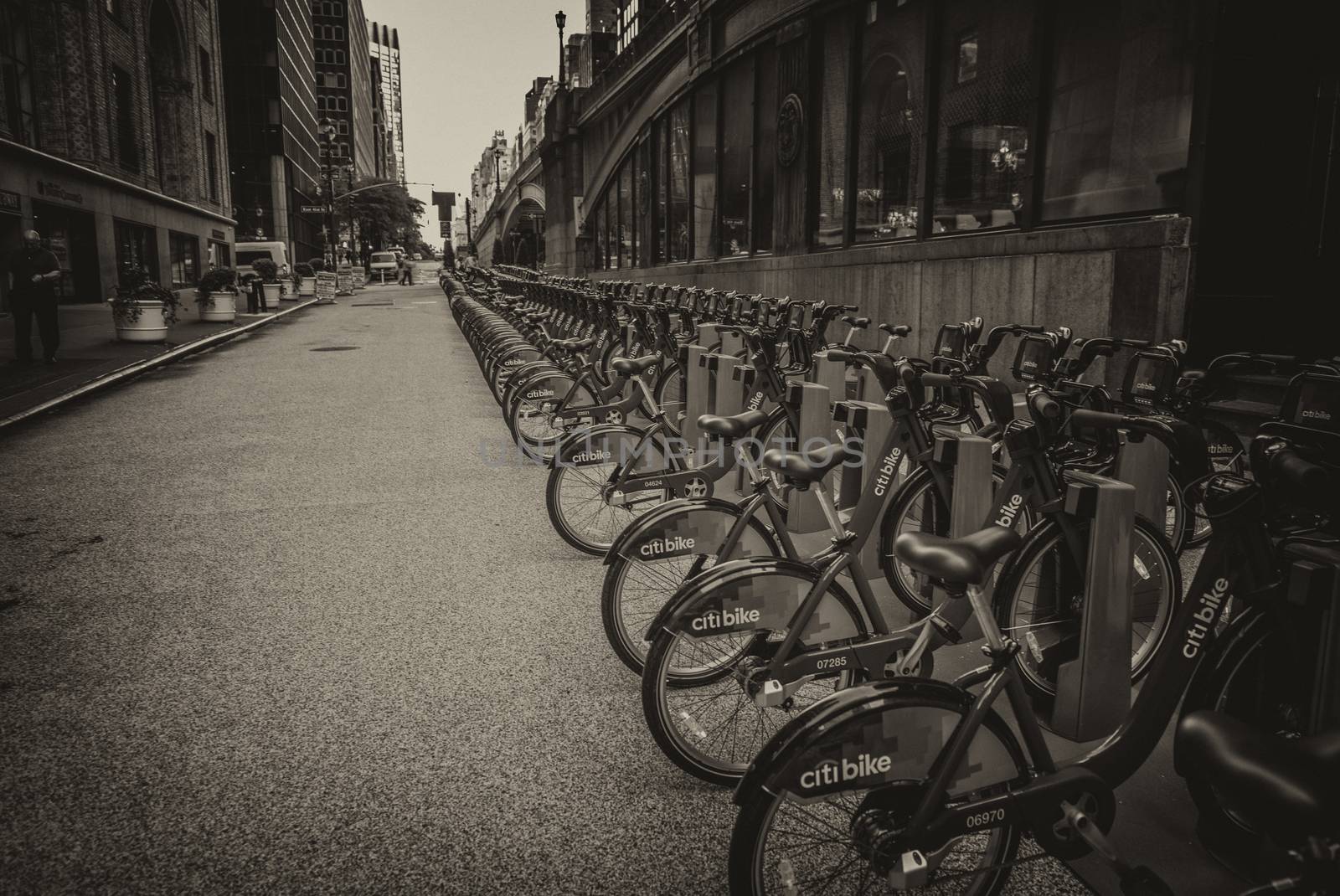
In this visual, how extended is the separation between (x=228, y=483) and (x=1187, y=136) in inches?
394

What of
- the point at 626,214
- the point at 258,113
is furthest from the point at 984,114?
the point at 258,113

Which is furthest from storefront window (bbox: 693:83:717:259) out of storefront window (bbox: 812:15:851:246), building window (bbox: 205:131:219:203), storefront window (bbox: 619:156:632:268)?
building window (bbox: 205:131:219:203)

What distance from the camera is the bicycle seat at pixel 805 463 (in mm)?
3086

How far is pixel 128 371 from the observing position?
13.5 metres

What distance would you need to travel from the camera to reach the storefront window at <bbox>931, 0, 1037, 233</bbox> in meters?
11.5

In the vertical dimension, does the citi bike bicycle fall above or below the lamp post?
below

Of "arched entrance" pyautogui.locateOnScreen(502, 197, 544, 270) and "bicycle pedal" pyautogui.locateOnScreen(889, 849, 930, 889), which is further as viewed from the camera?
"arched entrance" pyautogui.locateOnScreen(502, 197, 544, 270)

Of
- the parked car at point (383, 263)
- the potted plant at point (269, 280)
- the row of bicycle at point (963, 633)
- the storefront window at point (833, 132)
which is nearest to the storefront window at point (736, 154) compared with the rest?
the storefront window at point (833, 132)

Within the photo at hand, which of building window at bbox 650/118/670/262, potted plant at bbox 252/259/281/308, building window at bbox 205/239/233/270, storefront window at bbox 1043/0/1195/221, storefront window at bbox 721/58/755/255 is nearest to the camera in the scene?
storefront window at bbox 1043/0/1195/221

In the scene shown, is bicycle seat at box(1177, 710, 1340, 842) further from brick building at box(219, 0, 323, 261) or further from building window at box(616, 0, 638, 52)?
brick building at box(219, 0, 323, 261)

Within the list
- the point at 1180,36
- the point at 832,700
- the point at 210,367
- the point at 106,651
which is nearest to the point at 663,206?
the point at 210,367

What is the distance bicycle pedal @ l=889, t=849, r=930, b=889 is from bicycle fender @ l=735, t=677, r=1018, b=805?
176 mm

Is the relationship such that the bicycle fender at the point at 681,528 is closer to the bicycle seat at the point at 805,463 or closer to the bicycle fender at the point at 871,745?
the bicycle seat at the point at 805,463

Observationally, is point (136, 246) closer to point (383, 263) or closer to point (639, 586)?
point (639, 586)
